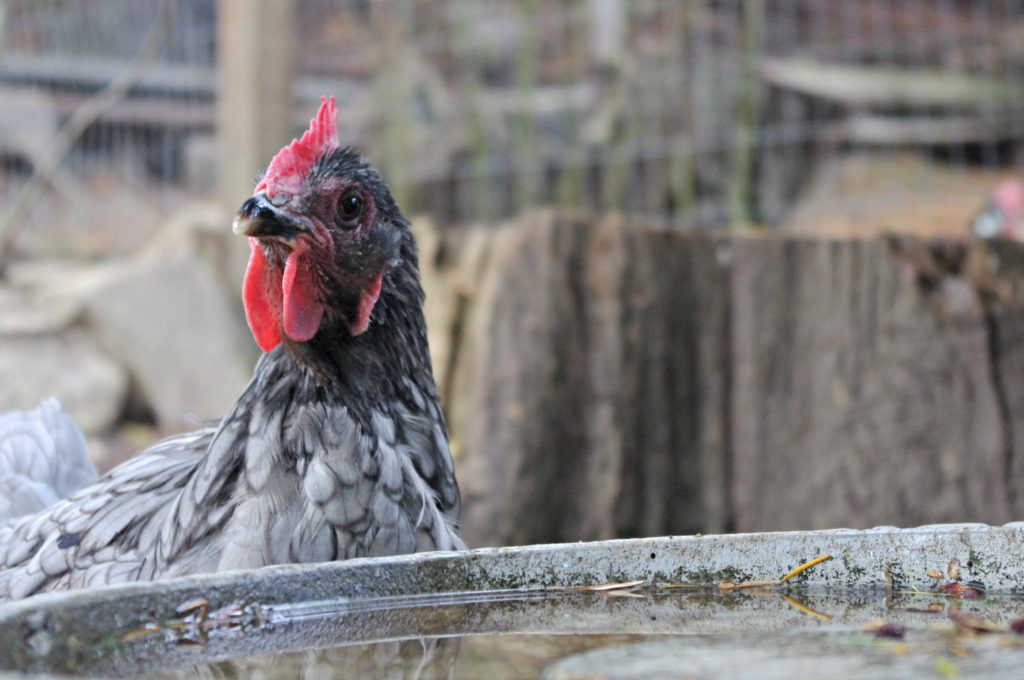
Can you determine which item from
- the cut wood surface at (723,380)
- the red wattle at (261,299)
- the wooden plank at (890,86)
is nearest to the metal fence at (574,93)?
the wooden plank at (890,86)

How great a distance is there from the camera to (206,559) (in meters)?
2.46

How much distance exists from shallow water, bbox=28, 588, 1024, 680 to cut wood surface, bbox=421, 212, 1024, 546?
2959mm

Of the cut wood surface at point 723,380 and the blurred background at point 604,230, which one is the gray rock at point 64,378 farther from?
the cut wood surface at point 723,380

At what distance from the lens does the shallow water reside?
154 centimetres

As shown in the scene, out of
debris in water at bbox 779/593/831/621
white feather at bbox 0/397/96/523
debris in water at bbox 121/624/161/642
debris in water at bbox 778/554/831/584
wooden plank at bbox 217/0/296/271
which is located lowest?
white feather at bbox 0/397/96/523

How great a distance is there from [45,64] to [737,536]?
8.77 meters

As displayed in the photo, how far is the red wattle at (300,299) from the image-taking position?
8.21 feet

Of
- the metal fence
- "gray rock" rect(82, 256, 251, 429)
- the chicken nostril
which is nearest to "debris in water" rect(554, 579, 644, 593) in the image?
the chicken nostril

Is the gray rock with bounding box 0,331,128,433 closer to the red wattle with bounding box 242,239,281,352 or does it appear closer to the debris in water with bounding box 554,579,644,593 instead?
the red wattle with bounding box 242,239,281,352

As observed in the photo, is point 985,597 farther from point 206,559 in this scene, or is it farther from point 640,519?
point 640,519

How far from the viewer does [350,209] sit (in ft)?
8.70

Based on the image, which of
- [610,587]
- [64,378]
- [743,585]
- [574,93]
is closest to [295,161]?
[610,587]

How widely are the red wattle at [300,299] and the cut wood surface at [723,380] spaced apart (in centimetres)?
245

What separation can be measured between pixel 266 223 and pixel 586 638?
1.11 metres
